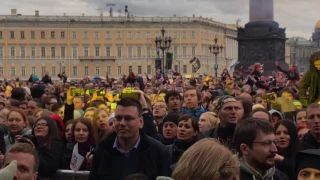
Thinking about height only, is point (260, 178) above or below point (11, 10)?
below

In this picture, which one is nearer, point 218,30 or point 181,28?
point 181,28

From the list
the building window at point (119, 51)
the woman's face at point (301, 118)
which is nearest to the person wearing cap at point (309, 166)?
the woman's face at point (301, 118)

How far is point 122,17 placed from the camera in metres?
92.6

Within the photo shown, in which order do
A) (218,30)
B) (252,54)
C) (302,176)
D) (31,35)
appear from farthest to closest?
(218,30)
(31,35)
(252,54)
(302,176)

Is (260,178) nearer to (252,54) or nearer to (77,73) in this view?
(252,54)

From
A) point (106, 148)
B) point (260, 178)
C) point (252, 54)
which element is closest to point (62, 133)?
point (106, 148)

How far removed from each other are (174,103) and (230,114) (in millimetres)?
3175

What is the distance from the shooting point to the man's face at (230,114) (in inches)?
238

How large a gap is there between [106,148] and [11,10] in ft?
307

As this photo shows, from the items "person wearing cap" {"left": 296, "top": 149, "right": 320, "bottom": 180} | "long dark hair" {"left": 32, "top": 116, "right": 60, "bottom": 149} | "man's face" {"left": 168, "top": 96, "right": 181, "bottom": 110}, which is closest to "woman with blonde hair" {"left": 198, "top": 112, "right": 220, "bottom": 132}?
"long dark hair" {"left": 32, "top": 116, "right": 60, "bottom": 149}

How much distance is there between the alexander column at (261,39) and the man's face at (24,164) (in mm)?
26178

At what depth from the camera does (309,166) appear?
363cm

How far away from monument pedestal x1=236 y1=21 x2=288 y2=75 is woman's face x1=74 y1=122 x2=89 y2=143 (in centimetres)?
2385

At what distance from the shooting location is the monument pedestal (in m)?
29.9
